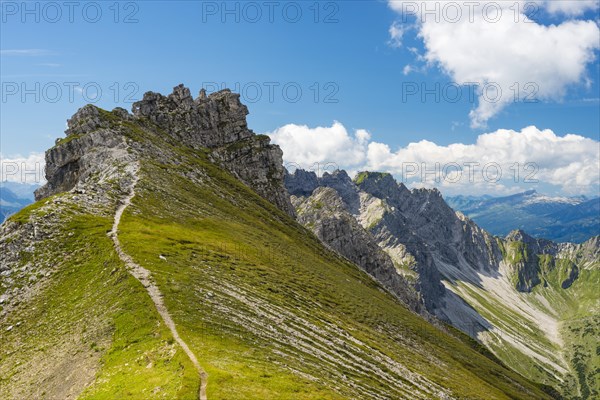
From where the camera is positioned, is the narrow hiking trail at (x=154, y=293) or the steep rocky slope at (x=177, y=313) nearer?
the narrow hiking trail at (x=154, y=293)

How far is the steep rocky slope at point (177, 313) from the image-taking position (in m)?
A: 37.2

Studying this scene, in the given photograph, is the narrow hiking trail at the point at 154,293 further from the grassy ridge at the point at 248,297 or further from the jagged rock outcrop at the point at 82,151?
the jagged rock outcrop at the point at 82,151

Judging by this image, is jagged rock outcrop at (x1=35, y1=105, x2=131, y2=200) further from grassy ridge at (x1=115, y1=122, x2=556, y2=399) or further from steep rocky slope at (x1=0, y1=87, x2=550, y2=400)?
grassy ridge at (x1=115, y1=122, x2=556, y2=399)

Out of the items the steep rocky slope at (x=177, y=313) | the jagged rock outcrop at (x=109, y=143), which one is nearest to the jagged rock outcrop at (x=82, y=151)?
the jagged rock outcrop at (x=109, y=143)

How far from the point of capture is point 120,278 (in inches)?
2073

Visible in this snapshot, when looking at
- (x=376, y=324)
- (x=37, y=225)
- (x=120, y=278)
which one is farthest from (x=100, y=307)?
(x=376, y=324)

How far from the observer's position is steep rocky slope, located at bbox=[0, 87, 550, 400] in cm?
3722

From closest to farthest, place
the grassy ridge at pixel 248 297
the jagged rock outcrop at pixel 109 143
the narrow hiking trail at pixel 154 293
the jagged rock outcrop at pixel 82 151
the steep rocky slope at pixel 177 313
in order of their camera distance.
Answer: the narrow hiking trail at pixel 154 293 → the steep rocky slope at pixel 177 313 → the grassy ridge at pixel 248 297 → the jagged rock outcrop at pixel 82 151 → the jagged rock outcrop at pixel 109 143

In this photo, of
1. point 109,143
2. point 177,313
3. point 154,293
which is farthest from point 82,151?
point 177,313

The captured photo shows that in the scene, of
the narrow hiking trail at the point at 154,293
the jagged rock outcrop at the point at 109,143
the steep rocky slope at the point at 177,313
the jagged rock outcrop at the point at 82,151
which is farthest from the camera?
the jagged rock outcrop at the point at 109,143

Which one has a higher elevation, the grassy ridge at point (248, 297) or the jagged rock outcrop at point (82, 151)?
the jagged rock outcrop at point (82, 151)

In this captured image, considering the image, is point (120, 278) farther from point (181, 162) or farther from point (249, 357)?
point (181, 162)

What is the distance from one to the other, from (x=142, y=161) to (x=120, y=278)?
72596 millimetres

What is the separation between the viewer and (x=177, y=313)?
45.8 m
